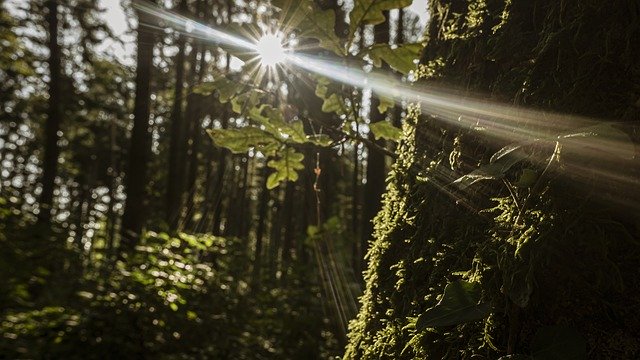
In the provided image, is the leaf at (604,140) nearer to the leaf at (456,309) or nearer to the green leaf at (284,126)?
the leaf at (456,309)

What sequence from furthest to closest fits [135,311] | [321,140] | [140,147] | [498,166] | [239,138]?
[140,147], [135,311], [321,140], [239,138], [498,166]

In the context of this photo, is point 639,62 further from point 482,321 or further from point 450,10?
point 450,10

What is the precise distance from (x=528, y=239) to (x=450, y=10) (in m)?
0.96

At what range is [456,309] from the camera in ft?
2.82

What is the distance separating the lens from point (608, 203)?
88 centimetres

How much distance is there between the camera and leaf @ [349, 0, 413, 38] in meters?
1.64

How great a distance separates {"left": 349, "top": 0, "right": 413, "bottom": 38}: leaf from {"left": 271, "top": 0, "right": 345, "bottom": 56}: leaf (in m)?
0.08

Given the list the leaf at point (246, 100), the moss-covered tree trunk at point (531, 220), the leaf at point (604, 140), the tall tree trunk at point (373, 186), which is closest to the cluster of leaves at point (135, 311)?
the tall tree trunk at point (373, 186)

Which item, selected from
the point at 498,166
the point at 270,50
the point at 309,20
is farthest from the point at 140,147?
the point at 498,166

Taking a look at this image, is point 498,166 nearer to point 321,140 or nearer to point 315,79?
point 321,140

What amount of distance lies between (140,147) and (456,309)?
34.7 feet

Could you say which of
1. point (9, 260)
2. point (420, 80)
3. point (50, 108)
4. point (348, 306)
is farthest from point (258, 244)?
point (420, 80)

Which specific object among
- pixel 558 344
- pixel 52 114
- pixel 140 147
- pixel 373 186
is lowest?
pixel 558 344

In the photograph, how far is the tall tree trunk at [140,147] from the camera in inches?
396
